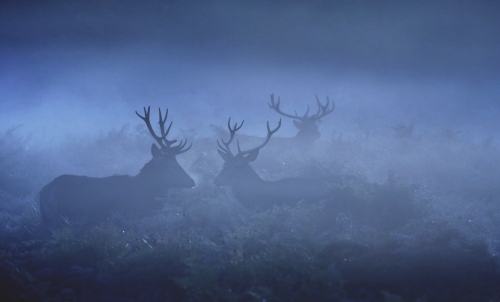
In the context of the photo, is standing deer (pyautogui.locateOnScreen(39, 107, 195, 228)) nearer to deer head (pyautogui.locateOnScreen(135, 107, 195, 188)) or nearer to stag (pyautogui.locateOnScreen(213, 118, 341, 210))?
deer head (pyautogui.locateOnScreen(135, 107, 195, 188))

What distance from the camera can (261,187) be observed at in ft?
35.1

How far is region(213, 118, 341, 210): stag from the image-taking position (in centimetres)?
1016

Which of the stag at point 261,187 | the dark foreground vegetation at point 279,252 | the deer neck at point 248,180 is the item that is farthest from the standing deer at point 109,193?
the deer neck at point 248,180

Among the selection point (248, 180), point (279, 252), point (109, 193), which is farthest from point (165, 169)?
point (279, 252)

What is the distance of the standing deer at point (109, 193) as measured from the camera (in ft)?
31.8

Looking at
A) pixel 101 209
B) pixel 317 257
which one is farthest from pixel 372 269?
pixel 101 209

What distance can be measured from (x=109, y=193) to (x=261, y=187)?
4334mm

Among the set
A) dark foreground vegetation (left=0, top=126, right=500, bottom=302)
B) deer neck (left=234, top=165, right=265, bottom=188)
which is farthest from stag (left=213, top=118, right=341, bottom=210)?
dark foreground vegetation (left=0, top=126, right=500, bottom=302)

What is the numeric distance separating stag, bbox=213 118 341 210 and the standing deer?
4.41 feet

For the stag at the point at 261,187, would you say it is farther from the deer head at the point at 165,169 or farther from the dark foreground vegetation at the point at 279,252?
the deer head at the point at 165,169

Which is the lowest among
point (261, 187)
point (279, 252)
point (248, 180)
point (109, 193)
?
point (279, 252)

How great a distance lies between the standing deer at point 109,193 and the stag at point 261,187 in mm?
1345

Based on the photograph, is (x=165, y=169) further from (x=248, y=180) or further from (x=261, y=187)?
(x=261, y=187)

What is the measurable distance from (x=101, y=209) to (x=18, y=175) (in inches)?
246
